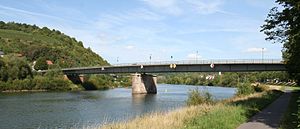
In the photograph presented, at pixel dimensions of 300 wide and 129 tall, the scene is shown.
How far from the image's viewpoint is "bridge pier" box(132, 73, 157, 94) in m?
105

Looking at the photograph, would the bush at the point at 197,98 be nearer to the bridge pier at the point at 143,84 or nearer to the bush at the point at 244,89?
the bush at the point at 244,89

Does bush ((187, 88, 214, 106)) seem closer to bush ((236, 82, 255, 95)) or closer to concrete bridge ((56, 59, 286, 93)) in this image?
bush ((236, 82, 255, 95))

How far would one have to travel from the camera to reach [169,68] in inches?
3656

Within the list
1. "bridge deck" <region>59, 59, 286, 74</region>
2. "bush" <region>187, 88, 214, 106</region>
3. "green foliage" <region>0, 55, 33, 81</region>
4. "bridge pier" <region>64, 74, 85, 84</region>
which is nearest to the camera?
"bush" <region>187, 88, 214, 106</region>

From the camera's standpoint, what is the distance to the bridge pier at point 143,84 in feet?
345

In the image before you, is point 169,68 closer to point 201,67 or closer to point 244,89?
point 201,67

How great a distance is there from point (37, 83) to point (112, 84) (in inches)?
1645

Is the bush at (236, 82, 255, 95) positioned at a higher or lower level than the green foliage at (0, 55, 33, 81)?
lower

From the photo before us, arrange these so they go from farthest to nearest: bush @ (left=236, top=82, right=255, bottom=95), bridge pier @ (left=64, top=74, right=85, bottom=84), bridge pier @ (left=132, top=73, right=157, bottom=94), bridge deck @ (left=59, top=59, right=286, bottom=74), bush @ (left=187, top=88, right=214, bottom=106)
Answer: bridge pier @ (left=64, top=74, right=85, bottom=84) < bridge pier @ (left=132, top=73, right=157, bottom=94) < bridge deck @ (left=59, top=59, right=286, bottom=74) < bush @ (left=236, top=82, right=255, bottom=95) < bush @ (left=187, top=88, right=214, bottom=106)

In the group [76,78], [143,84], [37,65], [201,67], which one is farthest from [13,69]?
[201,67]

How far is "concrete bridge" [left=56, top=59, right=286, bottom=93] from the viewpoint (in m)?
75.6

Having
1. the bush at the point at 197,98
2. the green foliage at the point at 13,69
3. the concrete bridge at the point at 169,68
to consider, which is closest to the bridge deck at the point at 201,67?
the concrete bridge at the point at 169,68

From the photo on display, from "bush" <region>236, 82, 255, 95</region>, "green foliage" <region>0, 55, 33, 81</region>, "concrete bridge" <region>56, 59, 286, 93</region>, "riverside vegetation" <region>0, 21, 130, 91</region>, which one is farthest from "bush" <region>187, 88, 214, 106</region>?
"green foliage" <region>0, 55, 33, 81</region>

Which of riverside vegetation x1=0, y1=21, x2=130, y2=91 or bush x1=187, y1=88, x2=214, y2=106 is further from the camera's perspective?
riverside vegetation x1=0, y1=21, x2=130, y2=91
